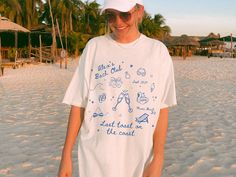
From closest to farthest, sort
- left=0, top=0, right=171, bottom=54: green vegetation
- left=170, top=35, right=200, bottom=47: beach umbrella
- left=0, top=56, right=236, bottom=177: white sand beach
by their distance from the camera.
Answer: left=0, top=56, right=236, bottom=177: white sand beach, left=0, top=0, right=171, bottom=54: green vegetation, left=170, top=35, right=200, bottom=47: beach umbrella

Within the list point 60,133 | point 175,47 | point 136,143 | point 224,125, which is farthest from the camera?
point 175,47

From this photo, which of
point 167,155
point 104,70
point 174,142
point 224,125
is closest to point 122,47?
point 104,70

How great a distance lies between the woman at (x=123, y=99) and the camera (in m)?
1.61

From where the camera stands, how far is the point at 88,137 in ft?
5.41

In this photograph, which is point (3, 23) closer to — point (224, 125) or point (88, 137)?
point (224, 125)

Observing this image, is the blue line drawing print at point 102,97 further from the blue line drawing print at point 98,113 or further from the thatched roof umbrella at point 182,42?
the thatched roof umbrella at point 182,42

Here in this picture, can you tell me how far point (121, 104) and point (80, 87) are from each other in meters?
0.21

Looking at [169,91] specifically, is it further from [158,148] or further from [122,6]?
[122,6]

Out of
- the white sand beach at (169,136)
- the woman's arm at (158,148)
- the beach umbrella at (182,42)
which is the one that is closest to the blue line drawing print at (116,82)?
the woman's arm at (158,148)

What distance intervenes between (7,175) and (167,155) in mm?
2035

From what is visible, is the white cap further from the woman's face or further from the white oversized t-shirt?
the white oversized t-shirt

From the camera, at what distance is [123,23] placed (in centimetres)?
162

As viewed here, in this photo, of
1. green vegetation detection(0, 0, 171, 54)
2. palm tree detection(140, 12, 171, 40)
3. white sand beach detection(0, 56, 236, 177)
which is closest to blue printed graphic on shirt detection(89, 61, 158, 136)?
white sand beach detection(0, 56, 236, 177)

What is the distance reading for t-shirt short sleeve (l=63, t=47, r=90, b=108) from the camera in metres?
1.65
